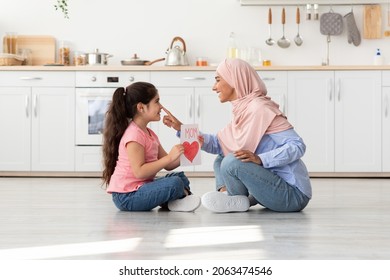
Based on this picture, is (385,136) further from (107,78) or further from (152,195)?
(152,195)

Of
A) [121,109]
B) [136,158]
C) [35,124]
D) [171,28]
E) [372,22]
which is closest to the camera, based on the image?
[136,158]

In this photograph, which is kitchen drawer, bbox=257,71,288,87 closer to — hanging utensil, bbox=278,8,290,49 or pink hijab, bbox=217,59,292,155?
hanging utensil, bbox=278,8,290,49

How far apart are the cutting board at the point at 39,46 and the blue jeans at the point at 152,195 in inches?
133

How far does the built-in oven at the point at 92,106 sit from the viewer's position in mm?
6535

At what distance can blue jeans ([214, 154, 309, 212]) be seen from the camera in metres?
3.78

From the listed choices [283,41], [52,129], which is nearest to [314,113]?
[283,41]

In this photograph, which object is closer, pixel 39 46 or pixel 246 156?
pixel 246 156

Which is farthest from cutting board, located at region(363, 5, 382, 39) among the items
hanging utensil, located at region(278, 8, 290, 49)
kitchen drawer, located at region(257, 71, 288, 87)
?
kitchen drawer, located at region(257, 71, 288, 87)

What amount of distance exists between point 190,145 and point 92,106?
2796 mm

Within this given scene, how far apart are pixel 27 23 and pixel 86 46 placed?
1.98 feet

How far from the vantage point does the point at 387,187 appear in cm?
564

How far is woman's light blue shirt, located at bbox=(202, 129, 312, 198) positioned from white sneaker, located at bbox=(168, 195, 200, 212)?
0.42 meters

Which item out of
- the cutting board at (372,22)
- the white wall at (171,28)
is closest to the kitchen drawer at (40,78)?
the white wall at (171,28)

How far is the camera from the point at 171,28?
23.2 feet
